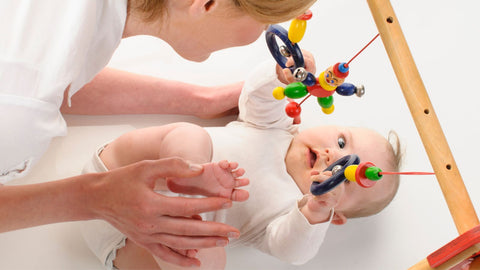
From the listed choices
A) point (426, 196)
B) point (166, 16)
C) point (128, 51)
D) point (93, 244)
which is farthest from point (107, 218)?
point (426, 196)

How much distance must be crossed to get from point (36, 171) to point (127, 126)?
0.23 m

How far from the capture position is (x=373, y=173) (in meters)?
0.82

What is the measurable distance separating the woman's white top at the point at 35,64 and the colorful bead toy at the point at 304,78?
1.10ft

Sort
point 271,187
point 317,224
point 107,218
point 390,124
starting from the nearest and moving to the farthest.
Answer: point 107,218
point 317,224
point 271,187
point 390,124

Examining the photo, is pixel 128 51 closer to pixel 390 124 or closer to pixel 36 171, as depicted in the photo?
pixel 36 171

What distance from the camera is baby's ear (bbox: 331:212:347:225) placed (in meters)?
1.09

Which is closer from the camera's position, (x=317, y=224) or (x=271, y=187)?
(x=317, y=224)

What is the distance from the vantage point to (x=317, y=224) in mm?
981

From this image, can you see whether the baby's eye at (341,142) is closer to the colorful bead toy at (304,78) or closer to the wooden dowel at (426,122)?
the colorful bead toy at (304,78)

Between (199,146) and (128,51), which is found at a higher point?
(128,51)

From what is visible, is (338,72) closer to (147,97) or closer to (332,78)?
(332,78)

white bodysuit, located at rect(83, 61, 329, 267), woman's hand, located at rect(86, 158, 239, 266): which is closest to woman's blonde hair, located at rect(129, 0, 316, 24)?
woman's hand, located at rect(86, 158, 239, 266)

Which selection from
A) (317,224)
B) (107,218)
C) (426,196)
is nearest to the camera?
(107,218)

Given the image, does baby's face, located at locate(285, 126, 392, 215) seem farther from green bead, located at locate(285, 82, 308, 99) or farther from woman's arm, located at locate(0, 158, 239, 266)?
woman's arm, located at locate(0, 158, 239, 266)
